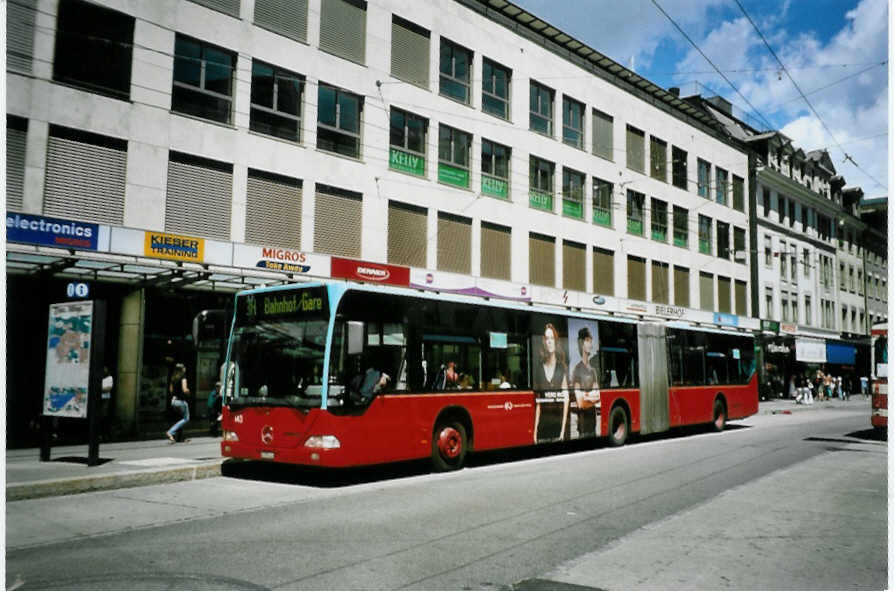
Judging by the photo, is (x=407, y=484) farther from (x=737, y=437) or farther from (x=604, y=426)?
(x=737, y=437)

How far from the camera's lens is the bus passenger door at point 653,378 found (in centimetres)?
1823

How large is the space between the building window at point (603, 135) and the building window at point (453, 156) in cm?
861

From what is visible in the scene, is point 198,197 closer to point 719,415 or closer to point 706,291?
point 719,415

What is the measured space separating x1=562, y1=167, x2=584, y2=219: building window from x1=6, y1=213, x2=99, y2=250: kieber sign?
63.2ft

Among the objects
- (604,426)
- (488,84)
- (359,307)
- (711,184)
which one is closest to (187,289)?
(359,307)

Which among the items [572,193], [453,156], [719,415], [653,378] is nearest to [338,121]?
[453,156]

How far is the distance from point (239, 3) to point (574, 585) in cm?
1875

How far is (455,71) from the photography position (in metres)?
26.3

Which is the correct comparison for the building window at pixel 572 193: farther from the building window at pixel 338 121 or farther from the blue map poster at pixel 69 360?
the blue map poster at pixel 69 360

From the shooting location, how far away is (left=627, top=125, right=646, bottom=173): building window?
115 ft

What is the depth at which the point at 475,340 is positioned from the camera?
43.3ft

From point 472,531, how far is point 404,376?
447 centimetres

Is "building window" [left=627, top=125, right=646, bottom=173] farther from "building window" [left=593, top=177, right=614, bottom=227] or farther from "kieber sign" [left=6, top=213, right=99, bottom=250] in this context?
"kieber sign" [left=6, top=213, right=99, bottom=250]

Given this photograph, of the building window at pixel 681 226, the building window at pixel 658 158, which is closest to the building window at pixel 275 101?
the building window at pixel 658 158
